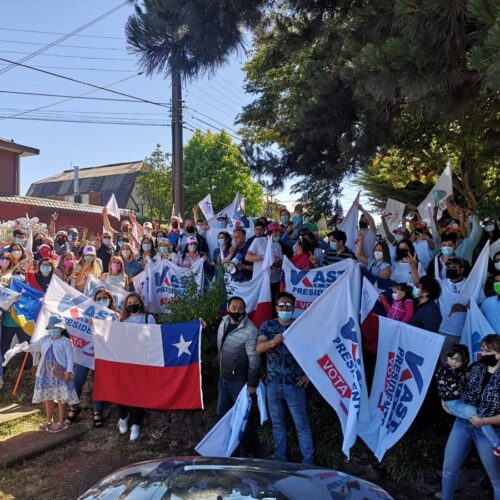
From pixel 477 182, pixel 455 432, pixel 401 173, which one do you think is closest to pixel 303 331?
pixel 455 432

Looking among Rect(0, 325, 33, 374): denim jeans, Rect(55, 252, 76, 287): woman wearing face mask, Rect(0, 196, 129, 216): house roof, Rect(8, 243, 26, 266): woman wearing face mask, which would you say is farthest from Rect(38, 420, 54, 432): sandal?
Rect(0, 196, 129, 216): house roof

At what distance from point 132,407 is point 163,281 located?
8.80ft

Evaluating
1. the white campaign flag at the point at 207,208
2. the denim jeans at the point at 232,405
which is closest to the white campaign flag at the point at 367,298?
the denim jeans at the point at 232,405

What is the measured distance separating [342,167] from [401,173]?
12.1 metres

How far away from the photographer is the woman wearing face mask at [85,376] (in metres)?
7.34

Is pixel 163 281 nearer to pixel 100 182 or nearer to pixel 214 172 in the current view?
pixel 214 172

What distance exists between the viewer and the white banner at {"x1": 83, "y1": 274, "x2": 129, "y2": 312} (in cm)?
842

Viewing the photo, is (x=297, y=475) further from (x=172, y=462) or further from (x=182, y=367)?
(x=182, y=367)

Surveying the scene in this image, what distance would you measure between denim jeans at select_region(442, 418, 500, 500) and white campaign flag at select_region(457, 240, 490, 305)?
6.03 feet

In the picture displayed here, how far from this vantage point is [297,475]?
3.54 m

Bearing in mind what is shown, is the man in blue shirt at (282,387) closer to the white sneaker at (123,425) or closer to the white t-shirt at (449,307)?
the white t-shirt at (449,307)

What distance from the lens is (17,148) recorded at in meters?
29.6

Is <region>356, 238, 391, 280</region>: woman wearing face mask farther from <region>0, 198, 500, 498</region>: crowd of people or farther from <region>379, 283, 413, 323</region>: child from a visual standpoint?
<region>379, 283, 413, 323</region>: child

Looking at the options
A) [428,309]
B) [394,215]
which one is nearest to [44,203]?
[394,215]
